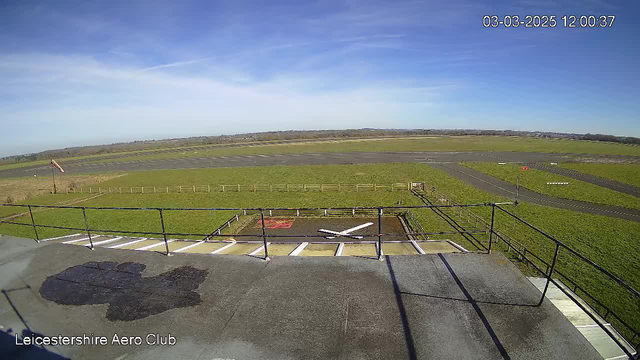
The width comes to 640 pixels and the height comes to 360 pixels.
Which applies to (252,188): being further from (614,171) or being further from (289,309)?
(614,171)

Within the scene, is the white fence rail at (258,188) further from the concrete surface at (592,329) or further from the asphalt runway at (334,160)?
the concrete surface at (592,329)

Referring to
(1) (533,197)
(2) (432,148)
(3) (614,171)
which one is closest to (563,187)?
(1) (533,197)

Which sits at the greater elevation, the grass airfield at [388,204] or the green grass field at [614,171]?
the green grass field at [614,171]

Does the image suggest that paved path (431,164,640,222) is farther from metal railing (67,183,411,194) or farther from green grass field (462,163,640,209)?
metal railing (67,183,411,194)

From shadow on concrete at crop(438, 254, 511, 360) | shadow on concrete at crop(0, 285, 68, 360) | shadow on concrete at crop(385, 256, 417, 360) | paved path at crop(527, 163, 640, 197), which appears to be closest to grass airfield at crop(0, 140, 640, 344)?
paved path at crop(527, 163, 640, 197)

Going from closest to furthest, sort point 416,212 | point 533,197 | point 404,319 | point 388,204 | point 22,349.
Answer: point 22,349, point 404,319, point 416,212, point 388,204, point 533,197

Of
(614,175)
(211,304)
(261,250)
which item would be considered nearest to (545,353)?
(211,304)

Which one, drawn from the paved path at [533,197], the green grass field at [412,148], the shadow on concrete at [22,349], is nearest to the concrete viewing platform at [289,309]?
the shadow on concrete at [22,349]

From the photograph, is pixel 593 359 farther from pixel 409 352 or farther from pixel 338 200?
pixel 338 200
